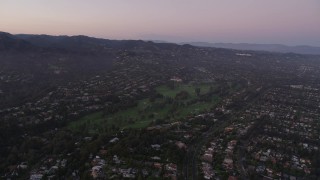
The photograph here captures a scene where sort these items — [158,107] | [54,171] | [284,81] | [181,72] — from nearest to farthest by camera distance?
1. [54,171]
2. [158,107]
3. [284,81]
4. [181,72]

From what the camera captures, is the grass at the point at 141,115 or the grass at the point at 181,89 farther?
the grass at the point at 181,89

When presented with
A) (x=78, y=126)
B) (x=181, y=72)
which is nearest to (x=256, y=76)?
(x=181, y=72)

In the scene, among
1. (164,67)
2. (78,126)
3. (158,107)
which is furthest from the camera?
(164,67)

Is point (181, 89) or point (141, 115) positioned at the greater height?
point (141, 115)

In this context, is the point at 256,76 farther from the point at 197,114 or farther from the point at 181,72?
the point at 197,114

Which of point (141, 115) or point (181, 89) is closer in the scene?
point (141, 115)

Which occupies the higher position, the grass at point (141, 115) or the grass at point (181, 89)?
the grass at point (141, 115)

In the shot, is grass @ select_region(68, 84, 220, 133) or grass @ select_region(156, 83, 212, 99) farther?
grass @ select_region(156, 83, 212, 99)

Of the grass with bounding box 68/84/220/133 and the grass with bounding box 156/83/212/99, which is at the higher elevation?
the grass with bounding box 68/84/220/133
